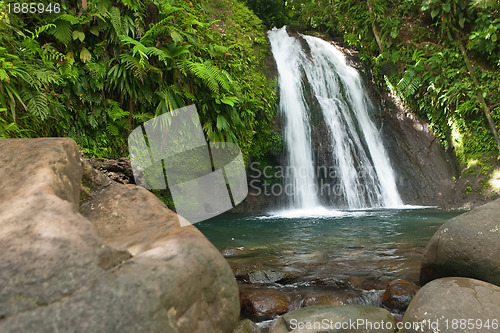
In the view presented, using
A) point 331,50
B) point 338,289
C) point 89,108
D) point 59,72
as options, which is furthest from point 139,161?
point 331,50

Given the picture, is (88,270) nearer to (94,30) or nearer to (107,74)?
(107,74)

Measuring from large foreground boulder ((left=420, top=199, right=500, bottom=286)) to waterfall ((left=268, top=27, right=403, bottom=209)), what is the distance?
686cm

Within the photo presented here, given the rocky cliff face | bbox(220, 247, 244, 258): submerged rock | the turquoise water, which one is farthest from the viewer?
the rocky cliff face

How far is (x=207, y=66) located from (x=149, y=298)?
Answer: 677cm

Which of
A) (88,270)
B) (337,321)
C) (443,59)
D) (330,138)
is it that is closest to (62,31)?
(88,270)

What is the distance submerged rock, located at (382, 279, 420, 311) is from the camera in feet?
9.74

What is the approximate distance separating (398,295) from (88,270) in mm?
2669

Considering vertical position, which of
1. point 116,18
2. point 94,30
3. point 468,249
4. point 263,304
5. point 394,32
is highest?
point 394,32

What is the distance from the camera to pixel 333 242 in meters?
5.32

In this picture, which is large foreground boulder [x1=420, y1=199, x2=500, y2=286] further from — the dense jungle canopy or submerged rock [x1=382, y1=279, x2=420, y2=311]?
the dense jungle canopy

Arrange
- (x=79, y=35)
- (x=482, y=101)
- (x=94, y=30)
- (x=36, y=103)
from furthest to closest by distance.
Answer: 1. (x=482, y=101)
2. (x=94, y=30)
3. (x=79, y=35)
4. (x=36, y=103)

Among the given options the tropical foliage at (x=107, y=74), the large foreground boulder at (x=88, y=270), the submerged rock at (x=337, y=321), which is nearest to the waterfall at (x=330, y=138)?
the tropical foliage at (x=107, y=74)

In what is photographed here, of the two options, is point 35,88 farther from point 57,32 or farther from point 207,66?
point 207,66

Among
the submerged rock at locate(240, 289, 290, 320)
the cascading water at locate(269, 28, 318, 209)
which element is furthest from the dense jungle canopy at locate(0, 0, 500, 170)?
the submerged rock at locate(240, 289, 290, 320)
